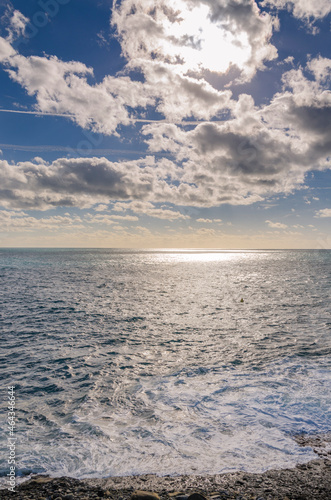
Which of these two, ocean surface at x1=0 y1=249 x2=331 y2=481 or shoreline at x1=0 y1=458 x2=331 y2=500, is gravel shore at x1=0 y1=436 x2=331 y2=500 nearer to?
shoreline at x1=0 y1=458 x2=331 y2=500

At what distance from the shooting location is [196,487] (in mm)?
7457

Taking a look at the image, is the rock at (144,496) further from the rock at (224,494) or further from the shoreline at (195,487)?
the rock at (224,494)

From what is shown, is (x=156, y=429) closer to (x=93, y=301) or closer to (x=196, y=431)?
(x=196, y=431)

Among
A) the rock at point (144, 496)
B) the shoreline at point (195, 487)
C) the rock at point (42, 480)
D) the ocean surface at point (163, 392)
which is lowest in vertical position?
the ocean surface at point (163, 392)

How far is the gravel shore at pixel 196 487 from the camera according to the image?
6.98m

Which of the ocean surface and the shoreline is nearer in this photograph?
the shoreline

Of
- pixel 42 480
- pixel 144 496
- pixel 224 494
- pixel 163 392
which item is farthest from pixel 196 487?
pixel 163 392

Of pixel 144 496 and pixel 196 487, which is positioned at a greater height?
pixel 144 496

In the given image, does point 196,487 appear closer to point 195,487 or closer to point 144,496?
point 195,487

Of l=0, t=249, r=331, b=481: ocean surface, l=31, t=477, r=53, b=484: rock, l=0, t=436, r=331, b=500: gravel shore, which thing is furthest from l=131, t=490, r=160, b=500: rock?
l=31, t=477, r=53, b=484: rock

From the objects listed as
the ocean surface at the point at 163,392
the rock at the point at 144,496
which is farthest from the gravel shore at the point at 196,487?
the ocean surface at the point at 163,392

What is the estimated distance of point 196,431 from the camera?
10383 millimetres

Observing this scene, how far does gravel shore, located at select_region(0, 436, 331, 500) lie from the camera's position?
6.98 m

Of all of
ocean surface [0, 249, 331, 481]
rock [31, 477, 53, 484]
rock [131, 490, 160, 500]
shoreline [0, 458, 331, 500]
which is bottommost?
ocean surface [0, 249, 331, 481]
